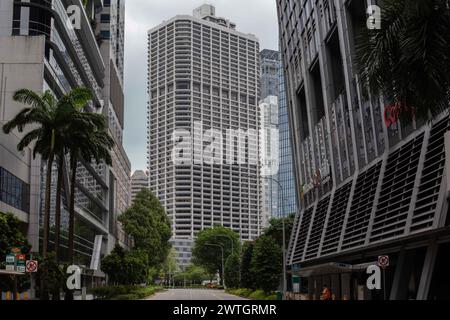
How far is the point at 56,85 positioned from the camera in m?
68.8

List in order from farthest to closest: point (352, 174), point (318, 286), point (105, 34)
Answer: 1. point (105, 34)
2. point (318, 286)
3. point (352, 174)

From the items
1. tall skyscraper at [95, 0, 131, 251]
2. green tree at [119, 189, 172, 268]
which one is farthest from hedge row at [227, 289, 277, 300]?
tall skyscraper at [95, 0, 131, 251]

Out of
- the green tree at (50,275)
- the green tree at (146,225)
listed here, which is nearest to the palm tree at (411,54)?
the green tree at (50,275)

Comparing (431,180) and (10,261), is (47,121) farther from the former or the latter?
(431,180)

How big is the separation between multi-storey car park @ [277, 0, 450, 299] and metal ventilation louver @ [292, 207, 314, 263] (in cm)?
20

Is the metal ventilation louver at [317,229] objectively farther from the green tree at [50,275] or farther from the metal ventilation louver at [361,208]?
the green tree at [50,275]

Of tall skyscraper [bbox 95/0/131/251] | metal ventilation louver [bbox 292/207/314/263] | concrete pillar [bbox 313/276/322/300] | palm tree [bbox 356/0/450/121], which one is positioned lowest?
concrete pillar [bbox 313/276/322/300]

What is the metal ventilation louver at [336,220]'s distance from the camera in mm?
47469

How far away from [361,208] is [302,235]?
2226 cm

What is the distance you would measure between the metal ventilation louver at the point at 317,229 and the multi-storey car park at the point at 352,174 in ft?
0.47

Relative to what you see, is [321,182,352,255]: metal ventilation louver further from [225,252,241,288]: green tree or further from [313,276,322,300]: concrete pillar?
[225,252,241,288]: green tree

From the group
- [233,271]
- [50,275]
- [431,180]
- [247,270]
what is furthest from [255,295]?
[431,180]

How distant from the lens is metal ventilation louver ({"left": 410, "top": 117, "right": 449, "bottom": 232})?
29.3 m
